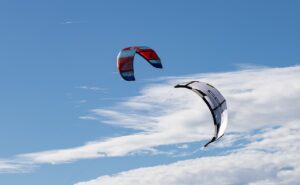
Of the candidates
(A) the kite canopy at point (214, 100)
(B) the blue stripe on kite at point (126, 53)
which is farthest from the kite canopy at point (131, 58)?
(A) the kite canopy at point (214, 100)

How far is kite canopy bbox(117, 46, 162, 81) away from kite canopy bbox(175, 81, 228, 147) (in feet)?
16.9

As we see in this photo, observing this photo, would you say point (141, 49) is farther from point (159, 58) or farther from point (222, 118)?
point (222, 118)

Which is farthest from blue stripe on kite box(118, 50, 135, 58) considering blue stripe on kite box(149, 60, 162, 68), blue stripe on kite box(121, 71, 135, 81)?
blue stripe on kite box(121, 71, 135, 81)

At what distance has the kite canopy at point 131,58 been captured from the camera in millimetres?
52875

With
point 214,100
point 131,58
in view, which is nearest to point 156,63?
point 131,58

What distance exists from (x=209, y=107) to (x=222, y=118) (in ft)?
5.49

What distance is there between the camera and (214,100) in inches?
1965

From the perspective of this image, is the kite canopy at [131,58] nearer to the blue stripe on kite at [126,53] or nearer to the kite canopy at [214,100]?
the blue stripe on kite at [126,53]

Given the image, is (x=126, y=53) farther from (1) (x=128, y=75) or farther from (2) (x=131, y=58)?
(1) (x=128, y=75)

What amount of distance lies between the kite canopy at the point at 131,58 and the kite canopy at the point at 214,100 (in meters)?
5.16

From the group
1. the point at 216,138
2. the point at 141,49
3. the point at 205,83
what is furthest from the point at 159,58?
the point at 216,138

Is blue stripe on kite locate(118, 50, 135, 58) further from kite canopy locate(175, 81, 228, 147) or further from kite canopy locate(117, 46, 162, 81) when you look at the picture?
kite canopy locate(175, 81, 228, 147)

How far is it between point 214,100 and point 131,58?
9.42m

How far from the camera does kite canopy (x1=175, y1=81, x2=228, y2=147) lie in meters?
48.8
